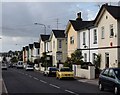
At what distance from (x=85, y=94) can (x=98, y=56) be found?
21566mm

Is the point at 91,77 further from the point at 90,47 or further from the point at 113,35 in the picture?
the point at 90,47

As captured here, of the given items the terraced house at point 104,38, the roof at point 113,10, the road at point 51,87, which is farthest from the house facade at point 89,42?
the road at point 51,87

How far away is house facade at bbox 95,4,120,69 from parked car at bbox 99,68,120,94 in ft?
43.6

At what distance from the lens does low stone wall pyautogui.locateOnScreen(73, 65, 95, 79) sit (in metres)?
37.0

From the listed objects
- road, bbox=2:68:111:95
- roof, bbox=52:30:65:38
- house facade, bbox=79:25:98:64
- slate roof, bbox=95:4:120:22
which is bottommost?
road, bbox=2:68:111:95

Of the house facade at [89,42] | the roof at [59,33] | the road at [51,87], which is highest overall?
the roof at [59,33]

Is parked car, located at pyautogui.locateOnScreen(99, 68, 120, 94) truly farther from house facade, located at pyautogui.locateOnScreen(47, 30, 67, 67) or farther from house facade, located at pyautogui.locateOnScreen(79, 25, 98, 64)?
house facade, located at pyautogui.locateOnScreen(47, 30, 67, 67)

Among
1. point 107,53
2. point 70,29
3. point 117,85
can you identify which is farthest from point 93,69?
point 70,29

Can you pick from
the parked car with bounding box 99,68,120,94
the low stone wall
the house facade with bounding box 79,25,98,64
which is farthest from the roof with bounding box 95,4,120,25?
the parked car with bounding box 99,68,120,94

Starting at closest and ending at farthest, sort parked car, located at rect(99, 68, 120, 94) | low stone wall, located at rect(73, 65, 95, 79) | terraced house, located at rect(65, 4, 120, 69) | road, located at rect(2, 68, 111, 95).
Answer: parked car, located at rect(99, 68, 120, 94), road, located at rect(2, 68, 111, 95), terraced house, located at rect(65, 4, 120, 69), low stone wall, located at rect(73, 65, 95, 79)

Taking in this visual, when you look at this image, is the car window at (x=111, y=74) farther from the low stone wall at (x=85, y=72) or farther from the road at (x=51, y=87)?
the low stone wall at (x=85, y=72)

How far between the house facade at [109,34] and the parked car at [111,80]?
Answer: 13280 millimetres

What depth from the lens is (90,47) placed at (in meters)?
46.3

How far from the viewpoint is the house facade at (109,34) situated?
36625 mm
